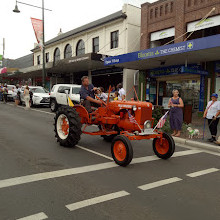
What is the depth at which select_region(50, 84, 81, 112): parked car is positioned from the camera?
1429 cm

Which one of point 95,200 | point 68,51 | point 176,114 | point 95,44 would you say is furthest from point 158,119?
point 68,51

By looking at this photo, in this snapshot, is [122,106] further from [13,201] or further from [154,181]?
[13,201]

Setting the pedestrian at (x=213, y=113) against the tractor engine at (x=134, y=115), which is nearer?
the tractor engine at (x=134, y=115)

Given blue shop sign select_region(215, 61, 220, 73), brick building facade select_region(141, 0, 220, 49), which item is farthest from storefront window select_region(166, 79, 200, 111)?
brick building facade select_region(141, 0, 220, 49)

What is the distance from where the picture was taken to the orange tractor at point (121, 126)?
5.16 meters

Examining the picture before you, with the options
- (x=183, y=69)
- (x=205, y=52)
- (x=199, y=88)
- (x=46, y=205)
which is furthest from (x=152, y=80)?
(x=46, y=205)

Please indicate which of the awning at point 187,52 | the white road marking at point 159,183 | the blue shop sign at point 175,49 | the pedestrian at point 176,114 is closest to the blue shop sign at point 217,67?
the awning at point 187,52

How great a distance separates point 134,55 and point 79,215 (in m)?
11.1

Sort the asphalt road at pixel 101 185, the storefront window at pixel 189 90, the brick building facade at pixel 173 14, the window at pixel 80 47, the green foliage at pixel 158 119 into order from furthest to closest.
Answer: the window at pixel 80 47 → the storefront window at pixel 189 90 → the brick building facade at pixel 173 14 → the green foliage at pixel 158 119 → the asphalt road at pixel 101 185

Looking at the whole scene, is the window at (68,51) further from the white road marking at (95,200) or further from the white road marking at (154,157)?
the white road marking at (95,200)

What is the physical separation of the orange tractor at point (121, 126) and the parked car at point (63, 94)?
756 centimetres

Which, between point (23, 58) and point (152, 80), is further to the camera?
point (23, 58)

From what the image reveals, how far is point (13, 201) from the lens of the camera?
10.6 feet

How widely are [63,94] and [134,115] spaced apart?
999 cm
